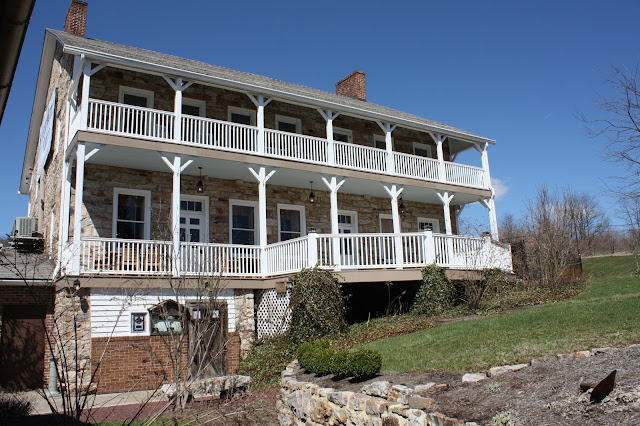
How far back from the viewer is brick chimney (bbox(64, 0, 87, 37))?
17.2m

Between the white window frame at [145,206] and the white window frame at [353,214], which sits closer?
the white window frame at [145,206]

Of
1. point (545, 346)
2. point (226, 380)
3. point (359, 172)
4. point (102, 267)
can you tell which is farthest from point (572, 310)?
point (102, 267)

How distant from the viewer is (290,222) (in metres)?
17.7

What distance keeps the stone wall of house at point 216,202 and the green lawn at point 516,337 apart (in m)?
Result: 6.24

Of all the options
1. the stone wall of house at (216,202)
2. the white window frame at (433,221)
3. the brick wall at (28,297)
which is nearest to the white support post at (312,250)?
the stone wall of house at (216,202)

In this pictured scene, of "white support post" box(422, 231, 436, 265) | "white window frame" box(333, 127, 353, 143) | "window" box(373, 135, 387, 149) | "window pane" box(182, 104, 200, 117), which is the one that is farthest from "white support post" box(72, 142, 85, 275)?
"window" box(373, 135, 387, 149)

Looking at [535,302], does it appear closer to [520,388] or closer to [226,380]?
[226,380]

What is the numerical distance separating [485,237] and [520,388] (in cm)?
1138

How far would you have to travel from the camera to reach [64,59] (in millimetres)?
16250

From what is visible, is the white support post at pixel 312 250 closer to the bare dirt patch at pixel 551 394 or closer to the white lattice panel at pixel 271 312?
the white lattice panel at pixel 271 312

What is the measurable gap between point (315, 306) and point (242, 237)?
15.8ft

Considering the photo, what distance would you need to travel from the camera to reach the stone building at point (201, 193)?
12.5 meters

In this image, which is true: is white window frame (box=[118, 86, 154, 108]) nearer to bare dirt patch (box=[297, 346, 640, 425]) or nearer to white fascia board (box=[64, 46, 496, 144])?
white fascia board (box=[64, 46, 496, 144])

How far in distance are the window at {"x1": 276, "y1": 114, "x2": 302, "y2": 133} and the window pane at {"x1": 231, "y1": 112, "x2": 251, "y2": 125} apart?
44.8 inches
